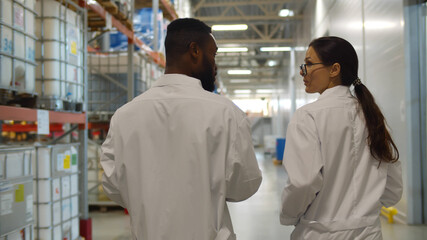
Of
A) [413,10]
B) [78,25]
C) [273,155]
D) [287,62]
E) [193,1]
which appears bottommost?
[273,155]

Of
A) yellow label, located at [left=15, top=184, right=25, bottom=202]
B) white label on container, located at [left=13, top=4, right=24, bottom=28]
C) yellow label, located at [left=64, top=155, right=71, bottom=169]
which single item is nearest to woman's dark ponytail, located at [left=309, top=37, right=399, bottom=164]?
white label on container, located at [left=13, top=4, right=24, bottom=28]

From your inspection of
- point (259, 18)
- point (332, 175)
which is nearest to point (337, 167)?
point (332, 175)

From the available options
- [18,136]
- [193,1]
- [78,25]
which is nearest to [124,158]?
[78,25]

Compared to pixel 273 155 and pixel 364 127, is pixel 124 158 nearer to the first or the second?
pixel 364 127

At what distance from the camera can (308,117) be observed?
1771 millimetres

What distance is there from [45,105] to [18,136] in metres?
9.57

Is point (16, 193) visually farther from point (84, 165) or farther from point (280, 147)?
point (280, 147)

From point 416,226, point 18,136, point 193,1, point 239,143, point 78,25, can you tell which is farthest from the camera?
point 193,1

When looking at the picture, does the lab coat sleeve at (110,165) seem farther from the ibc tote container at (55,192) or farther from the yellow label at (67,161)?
the yellow label at (67,161)

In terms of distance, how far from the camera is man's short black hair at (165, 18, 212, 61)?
1547mm

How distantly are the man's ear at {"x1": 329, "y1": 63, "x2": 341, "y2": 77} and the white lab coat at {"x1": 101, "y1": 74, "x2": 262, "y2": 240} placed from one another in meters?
0.69

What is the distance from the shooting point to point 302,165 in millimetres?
1702

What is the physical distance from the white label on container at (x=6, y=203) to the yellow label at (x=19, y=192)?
76mm

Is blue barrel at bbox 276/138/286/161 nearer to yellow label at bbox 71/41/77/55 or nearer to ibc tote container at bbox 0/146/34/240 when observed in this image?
yellow label at bbox 71/41/77/55
